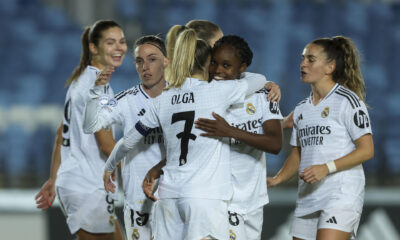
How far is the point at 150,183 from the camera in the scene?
3574mm

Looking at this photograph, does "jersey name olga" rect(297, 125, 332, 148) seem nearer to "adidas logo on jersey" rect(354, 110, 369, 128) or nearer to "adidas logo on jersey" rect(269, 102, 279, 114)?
"adidas logo on jersey" rect(354, 110, 369, 128)

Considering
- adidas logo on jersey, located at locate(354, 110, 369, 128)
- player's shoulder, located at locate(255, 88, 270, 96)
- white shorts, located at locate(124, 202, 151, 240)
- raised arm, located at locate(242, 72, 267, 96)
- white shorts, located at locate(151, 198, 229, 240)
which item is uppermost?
raised arm, located at locate(242, 72, 267, 96)

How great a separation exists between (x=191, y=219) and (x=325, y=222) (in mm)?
1009

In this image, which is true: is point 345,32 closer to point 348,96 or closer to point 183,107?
point 348,96

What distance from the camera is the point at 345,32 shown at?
37.9 feet

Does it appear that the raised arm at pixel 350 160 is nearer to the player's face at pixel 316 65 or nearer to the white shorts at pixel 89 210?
the player's face at pixel 316 65

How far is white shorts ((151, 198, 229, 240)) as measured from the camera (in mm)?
3207

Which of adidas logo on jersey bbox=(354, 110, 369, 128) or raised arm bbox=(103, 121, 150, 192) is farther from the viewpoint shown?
adidas logo on jersey bbox=(354, 110, 369, 128)

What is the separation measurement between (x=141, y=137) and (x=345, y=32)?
341 inches

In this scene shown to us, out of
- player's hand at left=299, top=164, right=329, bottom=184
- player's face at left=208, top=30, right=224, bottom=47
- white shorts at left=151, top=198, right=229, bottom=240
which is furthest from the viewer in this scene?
player's face at left=208, top=30, right=224, bottom=47

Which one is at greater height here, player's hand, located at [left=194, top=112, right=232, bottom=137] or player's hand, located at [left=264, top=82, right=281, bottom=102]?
player's hand, located at [left=264, top=82, right=281, bottom=102]

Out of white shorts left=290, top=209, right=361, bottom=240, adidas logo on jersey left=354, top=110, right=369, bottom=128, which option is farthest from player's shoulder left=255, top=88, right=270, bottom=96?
white shorts left=290, top=209, right=361, bottom=240

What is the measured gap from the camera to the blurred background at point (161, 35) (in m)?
8.88

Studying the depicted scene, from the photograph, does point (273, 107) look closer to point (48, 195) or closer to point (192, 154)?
point (192, 154)
